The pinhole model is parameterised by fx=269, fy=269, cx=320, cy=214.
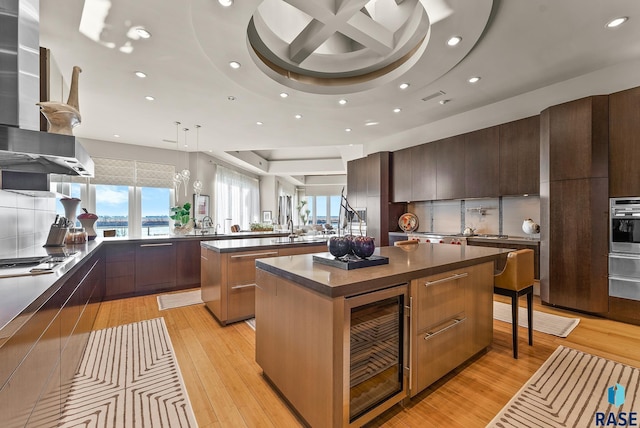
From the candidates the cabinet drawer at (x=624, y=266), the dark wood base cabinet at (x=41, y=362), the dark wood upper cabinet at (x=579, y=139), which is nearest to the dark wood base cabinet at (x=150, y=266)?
the dark wood base cabinet at (x=41, y=362)

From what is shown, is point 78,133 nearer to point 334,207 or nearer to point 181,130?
point 181,130

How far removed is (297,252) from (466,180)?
3.17m

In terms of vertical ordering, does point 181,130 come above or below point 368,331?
above

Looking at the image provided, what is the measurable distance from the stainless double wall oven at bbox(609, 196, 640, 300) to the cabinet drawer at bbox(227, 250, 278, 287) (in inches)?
157

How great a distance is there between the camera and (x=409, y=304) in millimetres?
1588

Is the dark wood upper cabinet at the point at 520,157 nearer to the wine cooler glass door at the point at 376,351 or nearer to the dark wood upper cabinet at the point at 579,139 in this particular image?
the dark wood upper cabinet at the point at 579,139

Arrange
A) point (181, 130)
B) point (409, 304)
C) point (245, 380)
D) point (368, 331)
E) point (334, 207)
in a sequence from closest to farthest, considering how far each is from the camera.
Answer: point (368, 331), point (409, 304), point (245, 380), point (181, 130), point (334, 207)

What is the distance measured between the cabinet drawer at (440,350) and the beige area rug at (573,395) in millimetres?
356

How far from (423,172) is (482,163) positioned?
3.53ft

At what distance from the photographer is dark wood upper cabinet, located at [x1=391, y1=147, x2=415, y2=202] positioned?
5.50 metres

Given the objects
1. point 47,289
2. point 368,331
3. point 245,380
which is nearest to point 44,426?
point 47,289

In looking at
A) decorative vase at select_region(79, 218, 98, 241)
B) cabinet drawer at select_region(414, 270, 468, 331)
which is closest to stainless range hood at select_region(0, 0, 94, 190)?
decorative vase at select_region(79, 218, 98, 241)

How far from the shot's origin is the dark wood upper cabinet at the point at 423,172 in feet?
16.6

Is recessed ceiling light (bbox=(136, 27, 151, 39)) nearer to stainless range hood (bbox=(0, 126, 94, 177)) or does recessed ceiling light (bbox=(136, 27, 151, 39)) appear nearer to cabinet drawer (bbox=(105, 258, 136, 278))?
stainless range hood (bbox=(0, 126, 94, 177))
